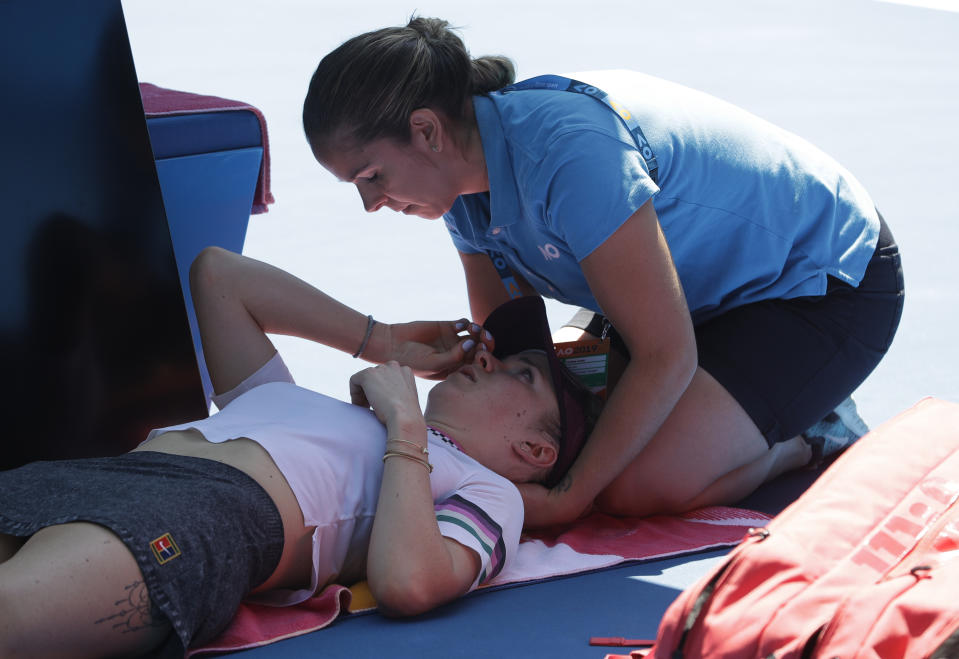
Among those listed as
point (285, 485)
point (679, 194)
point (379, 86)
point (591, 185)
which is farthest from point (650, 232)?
point (285, 485)

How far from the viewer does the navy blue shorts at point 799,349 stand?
6.54ft

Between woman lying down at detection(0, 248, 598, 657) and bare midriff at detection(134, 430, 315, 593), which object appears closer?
woman lying down at detection(0, 248, 598, 657)

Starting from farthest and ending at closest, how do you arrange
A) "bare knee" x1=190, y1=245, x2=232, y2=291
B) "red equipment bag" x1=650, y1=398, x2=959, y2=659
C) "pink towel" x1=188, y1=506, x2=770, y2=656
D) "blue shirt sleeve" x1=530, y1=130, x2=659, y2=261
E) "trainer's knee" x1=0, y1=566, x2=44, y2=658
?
"bare knee" x1=190, y1=245, x2=232, y2=291 → "blue shirt sleeve" x1=530, y1=130, x2=659, y2=261 → "pink towel" x1=188, y1=506, x2=770, y2=656 → "trainer's knee" x1=0, y1=566, x2=44, y2=658 → "red equipment bag" x1=650, y1=398, x2=959, y2=659

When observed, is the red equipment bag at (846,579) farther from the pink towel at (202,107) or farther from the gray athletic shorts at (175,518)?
the pink towel at (202,107)

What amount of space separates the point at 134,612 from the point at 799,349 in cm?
134

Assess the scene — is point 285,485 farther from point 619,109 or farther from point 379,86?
point 619,109

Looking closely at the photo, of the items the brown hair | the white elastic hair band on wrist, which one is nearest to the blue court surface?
the white elastic hair band on wrist

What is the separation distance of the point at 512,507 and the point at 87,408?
86 centimetres

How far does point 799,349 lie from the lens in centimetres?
200

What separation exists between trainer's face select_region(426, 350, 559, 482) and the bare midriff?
0.37 metres

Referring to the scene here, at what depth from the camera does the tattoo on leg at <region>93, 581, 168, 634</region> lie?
124 centimetres

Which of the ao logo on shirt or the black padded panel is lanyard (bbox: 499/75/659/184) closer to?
the ao logo on shirt

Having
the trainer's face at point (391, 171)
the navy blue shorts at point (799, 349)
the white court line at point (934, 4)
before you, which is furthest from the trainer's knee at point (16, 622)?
the white court line at point (934, 4)

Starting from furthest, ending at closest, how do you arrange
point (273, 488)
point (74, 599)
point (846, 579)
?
1. point (273, 488)
2. point (74, 599)
3. point (846, 579)
